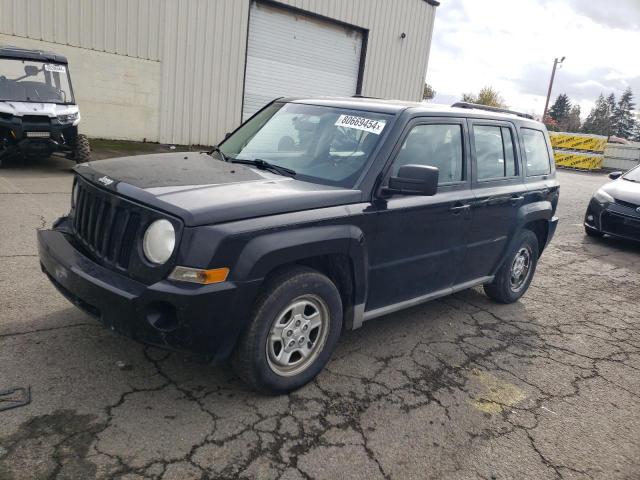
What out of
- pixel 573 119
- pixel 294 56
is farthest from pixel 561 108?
pixel 294 56

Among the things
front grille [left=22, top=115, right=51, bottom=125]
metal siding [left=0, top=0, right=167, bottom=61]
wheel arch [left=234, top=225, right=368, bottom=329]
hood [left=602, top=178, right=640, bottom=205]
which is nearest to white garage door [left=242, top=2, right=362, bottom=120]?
metal siding [left=0, top=0, right=167, bottom=61]

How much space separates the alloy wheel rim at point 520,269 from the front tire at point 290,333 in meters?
2.65

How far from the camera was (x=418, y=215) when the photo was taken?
389 cm

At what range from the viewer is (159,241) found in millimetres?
2879

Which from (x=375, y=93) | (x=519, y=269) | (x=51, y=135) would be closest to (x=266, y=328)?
(x=519, y=269)

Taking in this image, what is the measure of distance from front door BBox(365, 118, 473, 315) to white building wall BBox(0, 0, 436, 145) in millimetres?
11859

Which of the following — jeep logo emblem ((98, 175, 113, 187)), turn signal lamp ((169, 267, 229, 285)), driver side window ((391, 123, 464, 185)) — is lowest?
turn signal lamp ((169, 267, 229, 285))

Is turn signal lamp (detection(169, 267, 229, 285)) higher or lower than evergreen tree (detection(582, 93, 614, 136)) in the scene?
lower

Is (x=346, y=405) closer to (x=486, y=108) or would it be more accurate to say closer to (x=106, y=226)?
(x=106, y=226)

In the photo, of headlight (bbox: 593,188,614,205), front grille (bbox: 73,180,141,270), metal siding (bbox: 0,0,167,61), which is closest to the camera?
front grille (bbox: 73,180,141,270)

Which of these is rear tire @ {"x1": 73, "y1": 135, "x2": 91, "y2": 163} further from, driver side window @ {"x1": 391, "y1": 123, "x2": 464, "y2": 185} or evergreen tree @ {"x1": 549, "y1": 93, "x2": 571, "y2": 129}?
evergreen tree @ {"x1": 549, "y1": 93, "x2": 571, "y2": 129}

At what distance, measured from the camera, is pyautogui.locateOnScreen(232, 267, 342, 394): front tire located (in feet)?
9.99

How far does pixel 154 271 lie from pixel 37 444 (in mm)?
982

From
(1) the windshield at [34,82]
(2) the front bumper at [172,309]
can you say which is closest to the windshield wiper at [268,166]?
(2) the front bumper at [172,309]
